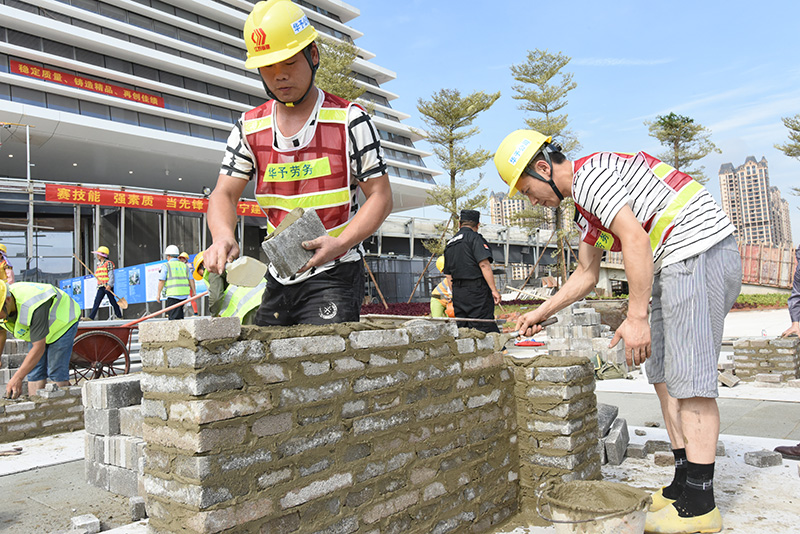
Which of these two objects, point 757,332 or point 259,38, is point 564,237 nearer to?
point 757,332

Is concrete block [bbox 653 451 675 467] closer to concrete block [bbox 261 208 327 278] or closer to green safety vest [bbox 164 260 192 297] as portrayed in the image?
concrete block [bbox 261 208 327 278]

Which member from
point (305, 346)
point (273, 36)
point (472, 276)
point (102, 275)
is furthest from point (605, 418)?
point (102, 275)

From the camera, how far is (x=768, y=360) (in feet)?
22.7

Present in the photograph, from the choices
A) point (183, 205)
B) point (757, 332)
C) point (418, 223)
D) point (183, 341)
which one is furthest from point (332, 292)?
point (418, 223)

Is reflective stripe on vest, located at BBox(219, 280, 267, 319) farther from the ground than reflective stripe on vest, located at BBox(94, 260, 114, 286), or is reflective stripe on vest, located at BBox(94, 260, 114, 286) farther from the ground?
reflective stripe on vest, located at BBox(94, 260, 114, 286)

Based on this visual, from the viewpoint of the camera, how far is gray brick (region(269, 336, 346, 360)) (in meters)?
2.03

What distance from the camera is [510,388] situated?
326 cm

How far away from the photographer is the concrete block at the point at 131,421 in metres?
3.74

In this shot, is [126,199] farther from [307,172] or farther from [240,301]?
[307,172]

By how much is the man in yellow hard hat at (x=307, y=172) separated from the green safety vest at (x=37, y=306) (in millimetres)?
4335

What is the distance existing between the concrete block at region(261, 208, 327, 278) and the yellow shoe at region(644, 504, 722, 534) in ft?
6.29

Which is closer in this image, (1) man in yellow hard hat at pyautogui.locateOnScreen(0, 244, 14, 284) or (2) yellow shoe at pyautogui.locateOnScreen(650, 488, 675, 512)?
(2) yellow shoe at pyautogui.locateOnScreen(650, 488, 675, 512)

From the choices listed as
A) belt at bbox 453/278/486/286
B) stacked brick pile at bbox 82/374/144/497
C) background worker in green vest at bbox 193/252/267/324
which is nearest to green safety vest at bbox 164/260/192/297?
background worker in green vest at bbox 193/252/267/324

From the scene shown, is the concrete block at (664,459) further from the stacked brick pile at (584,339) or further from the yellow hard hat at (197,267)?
the stacked brick pile at (584,339)
